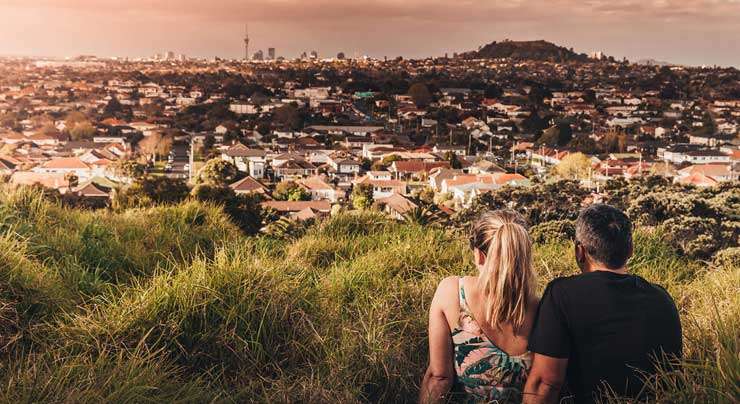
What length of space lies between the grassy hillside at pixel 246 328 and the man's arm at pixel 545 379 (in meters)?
0.30

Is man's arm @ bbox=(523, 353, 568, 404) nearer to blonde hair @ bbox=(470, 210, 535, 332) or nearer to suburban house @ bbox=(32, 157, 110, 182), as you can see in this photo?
blonde hair @ bbox=(470, 210, 535, 332)

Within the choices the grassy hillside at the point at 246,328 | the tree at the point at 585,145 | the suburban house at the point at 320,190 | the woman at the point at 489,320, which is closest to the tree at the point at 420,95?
the tree at the point at 585,145

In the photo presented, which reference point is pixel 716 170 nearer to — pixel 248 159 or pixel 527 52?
pixel 248 159

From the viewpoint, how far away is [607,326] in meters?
1.89

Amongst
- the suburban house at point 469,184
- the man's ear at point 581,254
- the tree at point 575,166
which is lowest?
the suburban house at point 469,184

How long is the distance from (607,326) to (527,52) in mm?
89588

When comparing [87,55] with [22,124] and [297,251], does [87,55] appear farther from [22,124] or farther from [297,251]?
[297,251]

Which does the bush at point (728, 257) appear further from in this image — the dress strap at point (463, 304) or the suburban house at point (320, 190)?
the suburban house at point (320, 190)

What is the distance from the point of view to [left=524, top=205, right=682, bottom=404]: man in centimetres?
189

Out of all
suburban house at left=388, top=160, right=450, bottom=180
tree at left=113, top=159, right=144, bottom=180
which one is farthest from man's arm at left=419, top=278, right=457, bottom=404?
tree at left=113, top=159, right=144, bottom=180

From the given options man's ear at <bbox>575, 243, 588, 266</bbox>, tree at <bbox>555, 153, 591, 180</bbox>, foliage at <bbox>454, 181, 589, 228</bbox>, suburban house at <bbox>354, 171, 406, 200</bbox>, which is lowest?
suburban house at <bbox>354, 171, 406, 200</bbox>

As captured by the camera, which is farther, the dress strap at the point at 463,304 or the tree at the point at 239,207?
the tree at the point at 239,207

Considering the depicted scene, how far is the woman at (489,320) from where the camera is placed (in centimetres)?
204

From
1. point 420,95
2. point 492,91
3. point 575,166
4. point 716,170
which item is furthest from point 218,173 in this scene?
point 492,91
